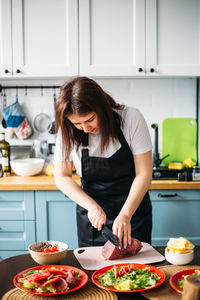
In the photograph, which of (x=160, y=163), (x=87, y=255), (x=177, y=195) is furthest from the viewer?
(x=160, y=163)

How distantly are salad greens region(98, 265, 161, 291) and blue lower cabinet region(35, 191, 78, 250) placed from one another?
58.0 inches

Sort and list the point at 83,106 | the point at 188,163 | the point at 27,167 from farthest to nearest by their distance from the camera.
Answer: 1. the point at 188,163
2. the point at 27,167
3. the point at 83,106

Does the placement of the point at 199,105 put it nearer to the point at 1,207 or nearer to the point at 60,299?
the point at 1,207

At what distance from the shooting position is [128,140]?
181 centimetres

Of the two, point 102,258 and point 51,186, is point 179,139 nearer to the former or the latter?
point 51,186

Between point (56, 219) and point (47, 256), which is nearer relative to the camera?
point (47, 256)

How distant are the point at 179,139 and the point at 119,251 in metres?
1.99

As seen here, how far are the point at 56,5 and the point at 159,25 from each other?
31.8 inches

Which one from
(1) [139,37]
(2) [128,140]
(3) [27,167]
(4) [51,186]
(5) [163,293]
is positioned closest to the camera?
(5) [163,293]

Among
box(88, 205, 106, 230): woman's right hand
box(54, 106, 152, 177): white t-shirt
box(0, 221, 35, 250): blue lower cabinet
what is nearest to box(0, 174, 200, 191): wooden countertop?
box(0, 221, 35, 250): blue lower cabinet

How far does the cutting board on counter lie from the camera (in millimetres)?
3186

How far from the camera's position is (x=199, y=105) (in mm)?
3166

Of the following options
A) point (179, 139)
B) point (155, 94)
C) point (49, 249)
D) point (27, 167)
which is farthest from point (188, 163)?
point (49, 249)

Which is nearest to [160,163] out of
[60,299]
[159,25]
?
[159,25]
